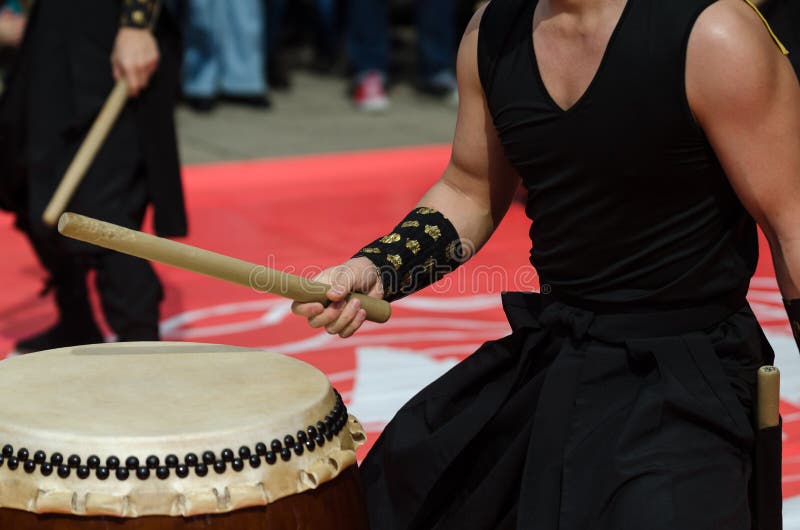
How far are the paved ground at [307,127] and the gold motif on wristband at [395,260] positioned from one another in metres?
4.00

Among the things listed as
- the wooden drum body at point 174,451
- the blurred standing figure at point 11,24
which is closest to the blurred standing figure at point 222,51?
the blurred standing figure at point 11,24

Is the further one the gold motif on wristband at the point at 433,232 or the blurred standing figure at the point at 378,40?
the blurred standing figure at the point at 378,40

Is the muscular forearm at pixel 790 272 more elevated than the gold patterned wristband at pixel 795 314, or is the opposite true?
the muscular forearm at pixel 790 272

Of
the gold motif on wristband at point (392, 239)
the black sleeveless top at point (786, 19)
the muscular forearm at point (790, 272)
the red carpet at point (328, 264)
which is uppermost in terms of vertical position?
the black sleeveless top at point (786, 19)

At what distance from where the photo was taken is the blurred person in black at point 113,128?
10.5ft

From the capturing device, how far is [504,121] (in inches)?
75.5

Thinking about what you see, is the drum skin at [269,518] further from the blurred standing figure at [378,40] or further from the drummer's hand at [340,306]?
the blurred standing figure at [378,40]

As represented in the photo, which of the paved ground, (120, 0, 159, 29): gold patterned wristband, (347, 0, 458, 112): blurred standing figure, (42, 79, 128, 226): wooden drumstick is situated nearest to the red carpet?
the paved ground

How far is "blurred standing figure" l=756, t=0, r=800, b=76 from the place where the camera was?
2.76 m

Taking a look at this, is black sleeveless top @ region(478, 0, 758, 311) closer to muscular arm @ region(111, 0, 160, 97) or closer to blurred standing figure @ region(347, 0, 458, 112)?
muscular arm @ region(111, 0, 160, 97)

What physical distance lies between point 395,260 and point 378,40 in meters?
5.32

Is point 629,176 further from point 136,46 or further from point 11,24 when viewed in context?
point 11,24

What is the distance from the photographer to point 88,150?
117 inches

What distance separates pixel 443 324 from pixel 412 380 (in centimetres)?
50
